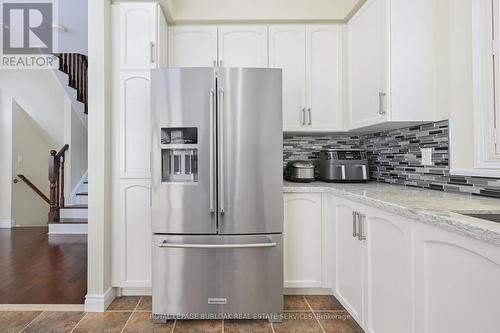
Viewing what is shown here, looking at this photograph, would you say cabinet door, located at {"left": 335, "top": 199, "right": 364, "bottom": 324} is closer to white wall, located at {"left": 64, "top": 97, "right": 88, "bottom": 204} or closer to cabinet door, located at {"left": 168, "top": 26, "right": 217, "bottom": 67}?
cabinet door, located at {"left": 168, "top": 26, "right": 217, "bottom": 67}

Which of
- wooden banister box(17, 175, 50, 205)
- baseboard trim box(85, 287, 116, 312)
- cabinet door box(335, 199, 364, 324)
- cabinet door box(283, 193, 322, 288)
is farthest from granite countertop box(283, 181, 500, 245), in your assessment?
wooden banister box(17, 175, 50, 205)

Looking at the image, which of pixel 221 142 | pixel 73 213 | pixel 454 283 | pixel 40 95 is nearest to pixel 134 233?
pixel 221 142

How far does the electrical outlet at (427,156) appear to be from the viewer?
181 cm

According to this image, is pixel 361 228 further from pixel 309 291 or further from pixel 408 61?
pixel 408 61

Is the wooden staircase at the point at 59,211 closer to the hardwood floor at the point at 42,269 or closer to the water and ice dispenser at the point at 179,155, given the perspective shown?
the hardwood floor at the point at 42,269

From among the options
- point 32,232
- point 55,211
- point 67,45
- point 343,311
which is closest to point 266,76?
point 343,311

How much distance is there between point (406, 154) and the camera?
2.07 metres

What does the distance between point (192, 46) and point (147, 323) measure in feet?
7.46

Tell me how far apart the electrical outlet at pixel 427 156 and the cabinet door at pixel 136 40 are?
83.5 inches

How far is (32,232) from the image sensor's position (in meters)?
4.15

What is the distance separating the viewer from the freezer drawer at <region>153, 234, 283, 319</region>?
70.3 inches

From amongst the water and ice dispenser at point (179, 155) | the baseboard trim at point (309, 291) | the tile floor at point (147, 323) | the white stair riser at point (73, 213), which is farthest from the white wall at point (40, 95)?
the baseboard trim at point (309, 291)

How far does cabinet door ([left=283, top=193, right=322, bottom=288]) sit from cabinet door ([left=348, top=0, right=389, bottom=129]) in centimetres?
84

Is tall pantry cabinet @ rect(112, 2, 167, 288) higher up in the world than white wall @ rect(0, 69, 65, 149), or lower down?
lower down
